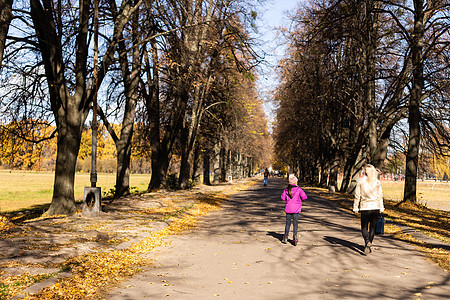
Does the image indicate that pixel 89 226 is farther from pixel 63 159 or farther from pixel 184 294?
pixel 184 294

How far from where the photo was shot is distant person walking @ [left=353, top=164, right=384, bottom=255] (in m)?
8.62

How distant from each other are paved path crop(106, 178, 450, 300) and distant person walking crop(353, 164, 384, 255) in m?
0.48

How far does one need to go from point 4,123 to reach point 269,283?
14077mm

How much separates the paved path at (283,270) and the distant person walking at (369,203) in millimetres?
481

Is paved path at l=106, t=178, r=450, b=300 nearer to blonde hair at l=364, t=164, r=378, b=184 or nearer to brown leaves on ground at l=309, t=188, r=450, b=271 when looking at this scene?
brown leaves on ground at l=309, t=188, r=450, b=271

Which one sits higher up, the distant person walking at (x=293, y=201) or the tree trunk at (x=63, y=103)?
the tree trunk at (x=63, y=103)

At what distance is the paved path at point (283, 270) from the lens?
5.53 metres

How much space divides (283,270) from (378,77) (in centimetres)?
1805

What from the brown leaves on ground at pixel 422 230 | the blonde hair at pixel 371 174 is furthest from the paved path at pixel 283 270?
the blonde hair at pixel 371 174

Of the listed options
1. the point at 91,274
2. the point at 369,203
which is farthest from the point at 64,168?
the point at 369,203

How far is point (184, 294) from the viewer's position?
5402 mm

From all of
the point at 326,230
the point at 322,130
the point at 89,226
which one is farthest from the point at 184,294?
the point at 322,130

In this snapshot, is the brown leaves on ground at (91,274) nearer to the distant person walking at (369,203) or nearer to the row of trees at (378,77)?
the distant person walking at (369,203)

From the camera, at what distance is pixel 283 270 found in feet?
22.3
